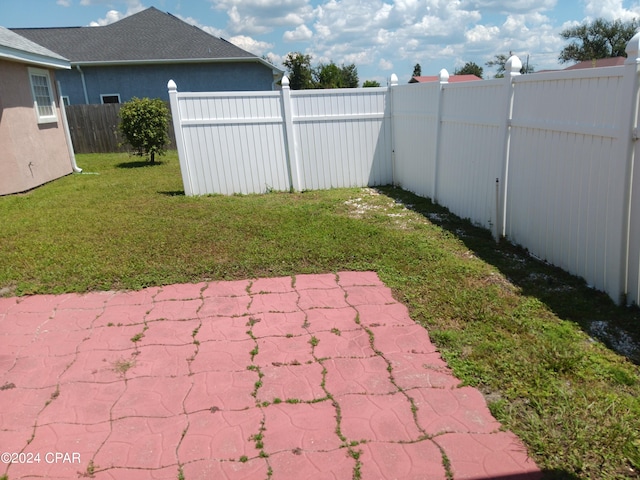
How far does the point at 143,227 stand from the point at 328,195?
11.3 feet

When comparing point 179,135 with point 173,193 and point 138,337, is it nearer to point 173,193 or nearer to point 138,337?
point 173,193

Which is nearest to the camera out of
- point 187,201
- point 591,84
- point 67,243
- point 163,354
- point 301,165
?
point 163,354

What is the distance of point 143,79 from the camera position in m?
20.3

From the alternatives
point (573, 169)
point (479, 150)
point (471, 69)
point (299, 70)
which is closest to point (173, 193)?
point (479, 150)

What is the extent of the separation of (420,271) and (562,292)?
1.32m

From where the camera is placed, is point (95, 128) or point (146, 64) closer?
point (95, 128)

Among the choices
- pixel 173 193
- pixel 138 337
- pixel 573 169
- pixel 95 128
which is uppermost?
pixel 95 128

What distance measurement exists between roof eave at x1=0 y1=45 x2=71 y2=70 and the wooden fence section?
4066 millimetres

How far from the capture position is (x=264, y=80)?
2105 cm

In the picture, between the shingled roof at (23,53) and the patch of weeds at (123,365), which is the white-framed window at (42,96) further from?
the patch of weeds at (123,365)

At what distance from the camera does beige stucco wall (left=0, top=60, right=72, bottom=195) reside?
980 centimetres

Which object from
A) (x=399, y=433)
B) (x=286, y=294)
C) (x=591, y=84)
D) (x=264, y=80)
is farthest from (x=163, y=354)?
(x=264, y=80)

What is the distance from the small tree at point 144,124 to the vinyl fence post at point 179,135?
231 inches

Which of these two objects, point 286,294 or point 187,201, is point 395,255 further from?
point 187,201
